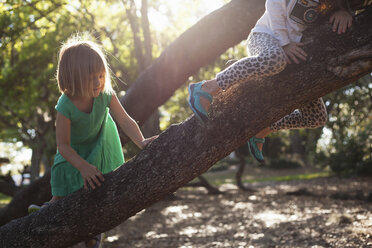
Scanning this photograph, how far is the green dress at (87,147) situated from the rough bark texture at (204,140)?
0.19 m

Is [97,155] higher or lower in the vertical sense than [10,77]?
lower

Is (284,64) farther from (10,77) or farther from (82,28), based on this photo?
(10,77)

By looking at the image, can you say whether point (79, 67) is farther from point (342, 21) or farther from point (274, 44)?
point (342, 21)

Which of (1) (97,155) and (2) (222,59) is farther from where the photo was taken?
(2) (222,59)

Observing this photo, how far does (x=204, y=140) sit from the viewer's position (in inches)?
97.5

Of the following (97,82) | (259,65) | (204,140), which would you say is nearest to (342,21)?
(259,65)

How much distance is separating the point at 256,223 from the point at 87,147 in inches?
217

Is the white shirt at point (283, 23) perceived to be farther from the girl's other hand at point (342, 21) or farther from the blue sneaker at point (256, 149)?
the blue sneaker at point (256, 149)

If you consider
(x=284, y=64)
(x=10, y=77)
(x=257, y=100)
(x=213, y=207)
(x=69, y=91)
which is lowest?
(x=213, y=207)

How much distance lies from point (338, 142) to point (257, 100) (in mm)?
14925

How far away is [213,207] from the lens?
1041cm

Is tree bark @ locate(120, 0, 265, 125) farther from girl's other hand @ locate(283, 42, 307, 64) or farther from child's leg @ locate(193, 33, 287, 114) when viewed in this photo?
girl's other hand @ locate(283, 42, 307, 64)


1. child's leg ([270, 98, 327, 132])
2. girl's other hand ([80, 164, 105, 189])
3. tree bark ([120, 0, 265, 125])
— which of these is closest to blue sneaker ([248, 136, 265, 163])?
child's leg ([270, 98, 327, 132])

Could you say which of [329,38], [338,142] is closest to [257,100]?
[329,38]
